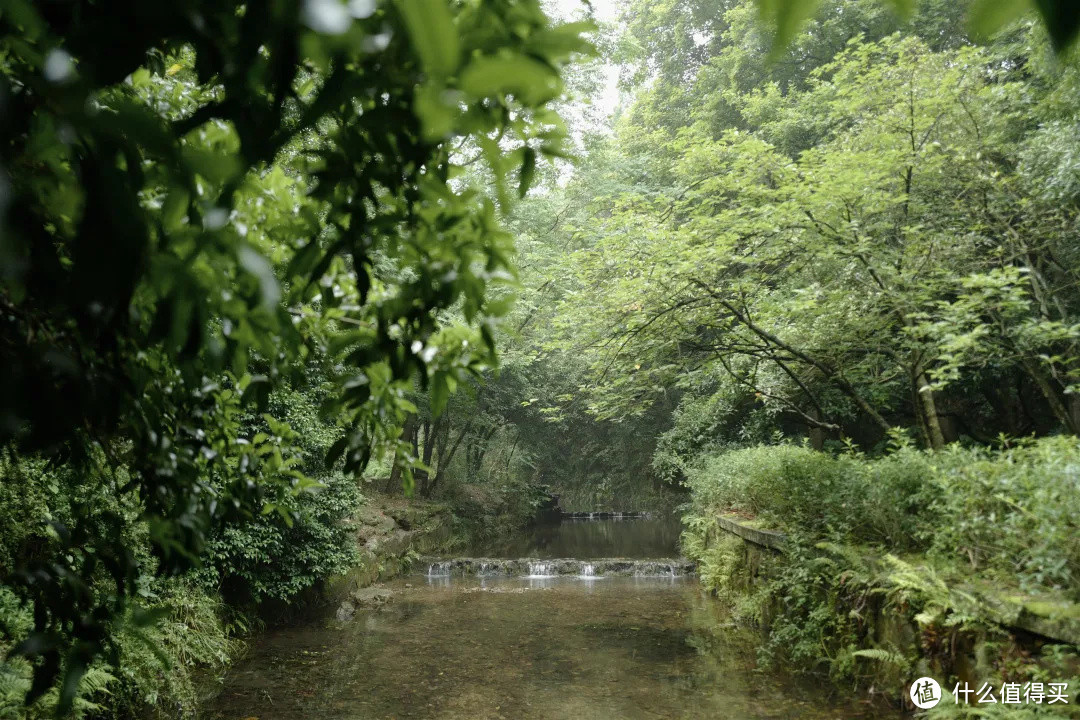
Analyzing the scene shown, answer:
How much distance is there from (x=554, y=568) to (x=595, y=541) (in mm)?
6055

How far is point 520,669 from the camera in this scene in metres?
6.84

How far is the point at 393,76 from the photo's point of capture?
86 cm

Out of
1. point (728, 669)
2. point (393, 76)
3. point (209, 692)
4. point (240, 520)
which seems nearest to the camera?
point (393, 76)

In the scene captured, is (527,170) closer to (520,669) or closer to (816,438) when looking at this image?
(520,669)

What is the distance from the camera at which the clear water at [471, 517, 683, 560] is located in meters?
16.8

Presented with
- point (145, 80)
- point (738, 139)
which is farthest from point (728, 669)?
point (145, 80)

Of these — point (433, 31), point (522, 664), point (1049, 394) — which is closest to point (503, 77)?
point (433, 31)

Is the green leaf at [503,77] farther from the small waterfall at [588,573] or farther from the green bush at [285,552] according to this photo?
the small waterfall at [588,573]

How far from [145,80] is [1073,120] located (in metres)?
9.32

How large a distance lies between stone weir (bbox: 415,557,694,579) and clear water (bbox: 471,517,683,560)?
1.82 meters

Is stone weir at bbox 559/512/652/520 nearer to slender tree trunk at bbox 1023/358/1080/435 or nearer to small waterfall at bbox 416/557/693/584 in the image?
small waterfall at bbox 416/557/693/584

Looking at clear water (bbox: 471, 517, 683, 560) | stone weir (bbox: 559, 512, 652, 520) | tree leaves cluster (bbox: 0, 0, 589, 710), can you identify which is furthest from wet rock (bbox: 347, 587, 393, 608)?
stone weir (bbox: 559, 512, 652, 520)

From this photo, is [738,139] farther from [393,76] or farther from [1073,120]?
[393,76]

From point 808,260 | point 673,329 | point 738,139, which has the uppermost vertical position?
point 738,139
